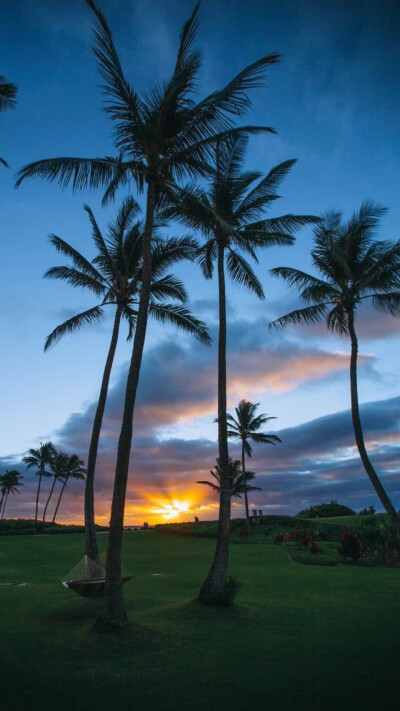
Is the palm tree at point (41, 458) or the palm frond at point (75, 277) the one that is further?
the palm tree at point (41, 458)

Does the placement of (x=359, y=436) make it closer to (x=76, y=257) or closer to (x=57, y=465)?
(x=76, y=257)

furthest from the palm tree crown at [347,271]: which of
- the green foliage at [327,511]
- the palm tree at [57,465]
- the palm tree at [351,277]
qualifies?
the palm tree at [57,465]

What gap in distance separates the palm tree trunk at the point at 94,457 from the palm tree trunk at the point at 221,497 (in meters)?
4.14

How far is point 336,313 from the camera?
22.0 meters

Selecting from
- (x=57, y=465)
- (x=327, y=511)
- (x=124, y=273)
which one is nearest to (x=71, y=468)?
(x=57, y=465)

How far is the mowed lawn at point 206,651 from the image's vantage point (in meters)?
5.85

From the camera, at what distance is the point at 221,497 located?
11758mm

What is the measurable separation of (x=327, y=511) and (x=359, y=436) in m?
40.5

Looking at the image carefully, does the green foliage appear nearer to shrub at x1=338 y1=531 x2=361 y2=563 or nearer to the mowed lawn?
shrub at x1=338 y1=531 x2=361 y2=563

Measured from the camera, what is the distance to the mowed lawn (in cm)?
585

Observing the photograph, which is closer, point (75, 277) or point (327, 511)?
point (75, 277)

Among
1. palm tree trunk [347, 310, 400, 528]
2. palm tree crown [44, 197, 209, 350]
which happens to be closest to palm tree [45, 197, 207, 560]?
palm tree crown [44, 197, 209, 350]

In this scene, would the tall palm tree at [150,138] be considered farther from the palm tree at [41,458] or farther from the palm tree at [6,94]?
the palm tree at [41,458]

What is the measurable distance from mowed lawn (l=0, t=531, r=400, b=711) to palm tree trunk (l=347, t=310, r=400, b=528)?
14.2 feet
